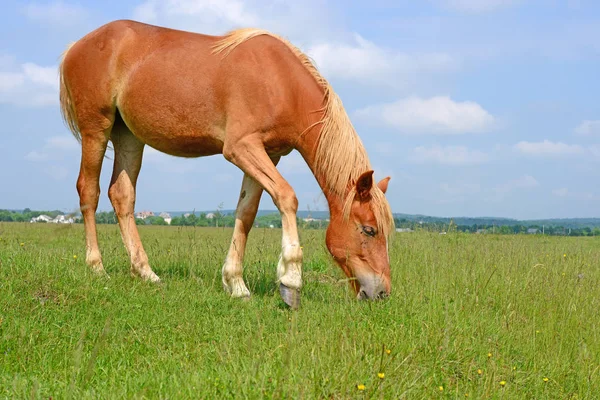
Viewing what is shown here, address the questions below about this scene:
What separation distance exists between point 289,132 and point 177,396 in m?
3.16

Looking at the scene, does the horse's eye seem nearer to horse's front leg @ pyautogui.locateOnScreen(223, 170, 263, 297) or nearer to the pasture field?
the pasture field

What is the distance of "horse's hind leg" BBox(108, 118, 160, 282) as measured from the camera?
6.74 metres

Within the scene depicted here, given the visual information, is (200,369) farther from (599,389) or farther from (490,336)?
(599,389)

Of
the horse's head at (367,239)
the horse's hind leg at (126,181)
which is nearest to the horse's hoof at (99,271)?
the horse's hind leg at (126,181)

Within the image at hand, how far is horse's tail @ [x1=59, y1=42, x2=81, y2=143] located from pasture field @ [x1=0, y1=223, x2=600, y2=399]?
1.58m

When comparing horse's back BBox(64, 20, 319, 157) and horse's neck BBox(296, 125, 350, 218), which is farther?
horse's back BBox(64, 20, 319, 157)

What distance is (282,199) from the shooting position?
5.26 meters

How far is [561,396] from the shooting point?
4.11 m

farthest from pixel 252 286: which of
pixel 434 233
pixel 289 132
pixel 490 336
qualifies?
pixel 434 233

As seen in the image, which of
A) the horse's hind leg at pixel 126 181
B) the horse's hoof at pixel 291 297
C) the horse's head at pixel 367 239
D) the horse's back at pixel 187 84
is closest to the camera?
the horse's hoof at pixel 291 297

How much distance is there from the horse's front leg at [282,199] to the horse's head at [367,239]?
44 cm

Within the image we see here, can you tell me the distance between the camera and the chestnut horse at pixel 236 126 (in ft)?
17.2

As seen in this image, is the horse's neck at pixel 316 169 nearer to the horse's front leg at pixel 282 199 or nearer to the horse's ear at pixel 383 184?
the horse's front leg at pixel 282 199

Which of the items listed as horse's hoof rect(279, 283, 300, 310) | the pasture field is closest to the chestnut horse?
horse's hoof rect(279, 283, 300, 310)
